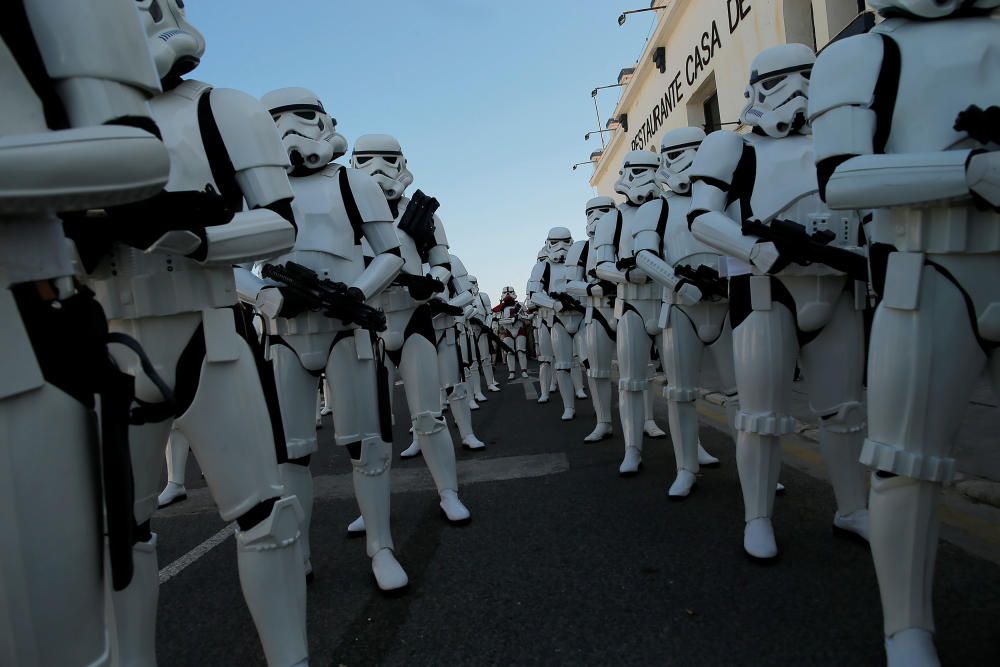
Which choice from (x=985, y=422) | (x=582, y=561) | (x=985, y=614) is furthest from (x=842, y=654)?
(x=985, y=422)

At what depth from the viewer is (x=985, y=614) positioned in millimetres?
2195

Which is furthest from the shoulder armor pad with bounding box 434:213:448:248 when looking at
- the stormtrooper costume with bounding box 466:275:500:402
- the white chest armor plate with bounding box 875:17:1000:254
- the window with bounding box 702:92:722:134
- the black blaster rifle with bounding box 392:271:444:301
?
the window with bounding box 702:92:722:134

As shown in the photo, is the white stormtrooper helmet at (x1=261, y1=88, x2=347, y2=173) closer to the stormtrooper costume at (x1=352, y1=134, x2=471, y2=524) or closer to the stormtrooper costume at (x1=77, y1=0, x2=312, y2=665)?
the stormtrooper costume at (x1=352, y1=134, x2=471, y2=524)

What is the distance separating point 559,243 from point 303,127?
20.1 ft

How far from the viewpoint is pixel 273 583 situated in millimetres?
1915

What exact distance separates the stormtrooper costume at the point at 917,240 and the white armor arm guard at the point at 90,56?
1.79 metres

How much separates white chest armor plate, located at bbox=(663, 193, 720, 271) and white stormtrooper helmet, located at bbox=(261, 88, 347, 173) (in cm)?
228

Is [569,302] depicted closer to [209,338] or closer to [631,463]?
[631,463]

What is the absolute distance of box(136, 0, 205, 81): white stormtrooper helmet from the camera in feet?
6.07

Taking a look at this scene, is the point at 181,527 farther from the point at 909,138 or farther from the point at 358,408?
the point at 909,138

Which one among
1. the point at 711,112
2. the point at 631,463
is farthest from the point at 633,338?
the point at 711,112

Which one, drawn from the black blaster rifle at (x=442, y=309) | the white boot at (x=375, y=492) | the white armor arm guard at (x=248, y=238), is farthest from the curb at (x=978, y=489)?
the black blaster rifle at (x=442, y=309)

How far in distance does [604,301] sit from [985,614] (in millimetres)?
3966

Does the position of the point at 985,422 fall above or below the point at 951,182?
below
